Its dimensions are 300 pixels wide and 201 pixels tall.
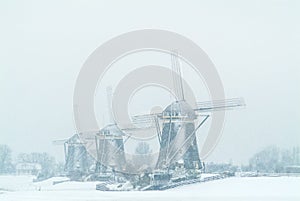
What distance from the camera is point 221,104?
7570 millimetres

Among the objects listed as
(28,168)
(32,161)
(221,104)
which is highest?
(221,104)

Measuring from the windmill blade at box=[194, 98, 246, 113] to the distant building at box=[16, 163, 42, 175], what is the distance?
4309 mm

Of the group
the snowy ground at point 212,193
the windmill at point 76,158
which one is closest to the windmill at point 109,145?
the windmill at point 76,158

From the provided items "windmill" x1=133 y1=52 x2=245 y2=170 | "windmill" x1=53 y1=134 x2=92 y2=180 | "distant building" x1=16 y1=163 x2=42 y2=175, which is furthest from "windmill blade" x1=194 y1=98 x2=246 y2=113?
"distant building" x1=16 y1=163 x2=42 y2=175

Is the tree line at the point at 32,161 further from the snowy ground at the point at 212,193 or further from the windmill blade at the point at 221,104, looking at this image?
the windmill blade at the point at 221,104

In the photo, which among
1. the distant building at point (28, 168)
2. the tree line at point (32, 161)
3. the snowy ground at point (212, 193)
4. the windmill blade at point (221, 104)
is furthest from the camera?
the distant building at point (28, 168)

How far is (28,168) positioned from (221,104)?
197 inches

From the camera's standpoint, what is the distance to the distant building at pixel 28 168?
882 cm

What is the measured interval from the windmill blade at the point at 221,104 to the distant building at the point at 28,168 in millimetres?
4309

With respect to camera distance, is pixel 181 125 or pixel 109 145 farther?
pixel 109 145

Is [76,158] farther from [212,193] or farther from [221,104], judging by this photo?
[212,193]

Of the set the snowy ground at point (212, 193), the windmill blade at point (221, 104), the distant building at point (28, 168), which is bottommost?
the snowy ground at point (212, 193)

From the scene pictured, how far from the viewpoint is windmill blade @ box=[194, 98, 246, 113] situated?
7.35m

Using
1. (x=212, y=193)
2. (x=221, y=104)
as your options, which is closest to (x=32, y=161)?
(x=221, y=104)
